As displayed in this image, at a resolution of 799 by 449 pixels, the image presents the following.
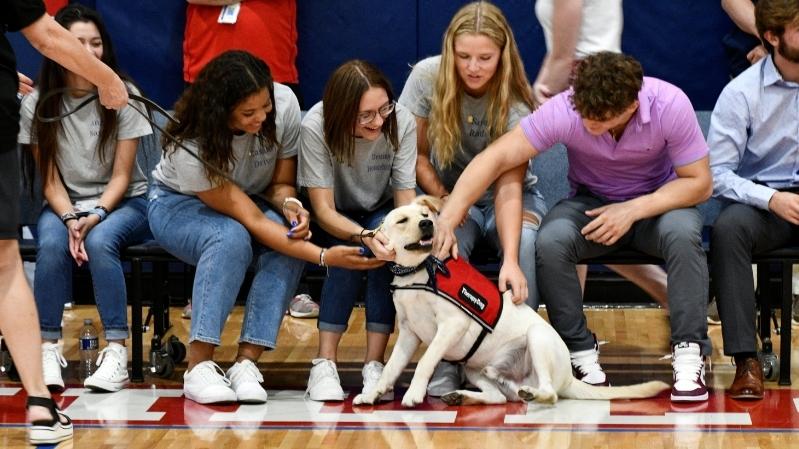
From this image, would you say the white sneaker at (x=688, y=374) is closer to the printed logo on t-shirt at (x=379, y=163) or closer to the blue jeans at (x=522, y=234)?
the blue jeans at (x=522, y=234)

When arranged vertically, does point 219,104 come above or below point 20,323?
above

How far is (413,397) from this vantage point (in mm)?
4672

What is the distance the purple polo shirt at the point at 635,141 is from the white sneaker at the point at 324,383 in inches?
42.6

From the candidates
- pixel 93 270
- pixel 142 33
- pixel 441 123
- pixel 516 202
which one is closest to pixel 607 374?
pixel 516 202

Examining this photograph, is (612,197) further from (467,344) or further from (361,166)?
(361,166)

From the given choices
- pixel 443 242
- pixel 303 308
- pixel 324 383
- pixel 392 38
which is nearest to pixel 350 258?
pixel 443 242

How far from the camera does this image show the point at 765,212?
5047mm

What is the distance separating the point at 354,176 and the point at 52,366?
4.23 ft

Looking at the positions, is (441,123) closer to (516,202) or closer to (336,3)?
(516,202)

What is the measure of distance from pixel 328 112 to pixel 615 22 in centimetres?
126

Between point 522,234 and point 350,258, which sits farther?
point 522,234

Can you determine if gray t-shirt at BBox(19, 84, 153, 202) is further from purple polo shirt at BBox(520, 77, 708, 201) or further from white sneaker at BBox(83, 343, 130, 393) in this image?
purple polo shirt at BBox(520, 77, 708, 201)

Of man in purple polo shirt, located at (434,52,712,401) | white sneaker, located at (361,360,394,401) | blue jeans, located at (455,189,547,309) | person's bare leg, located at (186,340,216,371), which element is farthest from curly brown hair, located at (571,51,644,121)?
person's bare leg, located at (186,340,216,371)

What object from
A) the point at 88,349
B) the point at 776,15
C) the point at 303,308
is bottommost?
the point at 303,308
